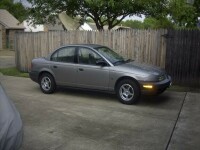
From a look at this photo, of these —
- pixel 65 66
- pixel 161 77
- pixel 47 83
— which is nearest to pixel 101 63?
pixel 65 66

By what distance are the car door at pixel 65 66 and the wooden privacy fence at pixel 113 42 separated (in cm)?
335

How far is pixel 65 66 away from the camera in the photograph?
10.1m

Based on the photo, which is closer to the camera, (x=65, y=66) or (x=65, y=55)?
(x=65, y=66)

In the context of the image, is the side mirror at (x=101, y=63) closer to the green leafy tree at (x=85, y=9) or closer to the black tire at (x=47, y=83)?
the black tire at (x=47, y=83)

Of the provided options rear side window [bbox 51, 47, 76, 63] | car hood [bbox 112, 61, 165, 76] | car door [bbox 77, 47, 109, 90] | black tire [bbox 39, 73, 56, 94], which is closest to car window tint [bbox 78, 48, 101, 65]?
car door [bbox 77, 47, 109, 90]

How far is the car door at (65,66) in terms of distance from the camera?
32.6ft

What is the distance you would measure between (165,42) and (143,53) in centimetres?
97

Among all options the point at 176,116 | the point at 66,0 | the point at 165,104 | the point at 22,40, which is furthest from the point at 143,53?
the point at 66,0

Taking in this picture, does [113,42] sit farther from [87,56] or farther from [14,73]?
[14,73]

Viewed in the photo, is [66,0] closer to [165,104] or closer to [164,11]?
[164,11]

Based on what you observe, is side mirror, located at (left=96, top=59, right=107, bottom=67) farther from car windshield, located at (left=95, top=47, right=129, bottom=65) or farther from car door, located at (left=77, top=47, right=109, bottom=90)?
car windshield, located at (left=95, top=47, right=129, bottom=65)

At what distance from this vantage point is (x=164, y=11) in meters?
18.7

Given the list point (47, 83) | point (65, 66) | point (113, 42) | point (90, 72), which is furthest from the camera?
point (113, 42)

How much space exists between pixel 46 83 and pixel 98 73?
202cm
